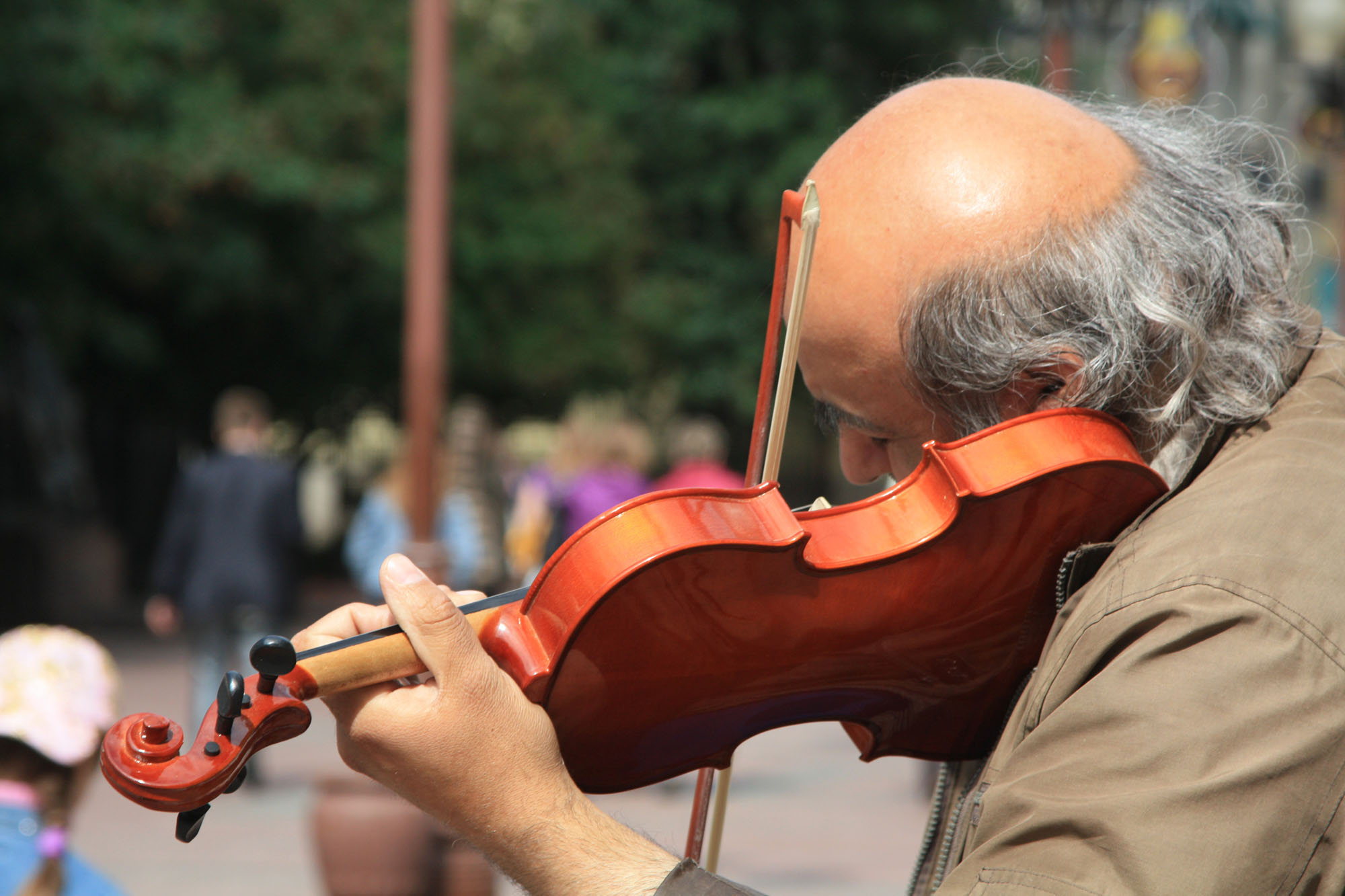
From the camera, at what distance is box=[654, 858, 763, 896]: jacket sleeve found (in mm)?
1206

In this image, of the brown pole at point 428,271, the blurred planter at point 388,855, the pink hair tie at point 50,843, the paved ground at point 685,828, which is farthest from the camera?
the paved ground at point 685,828

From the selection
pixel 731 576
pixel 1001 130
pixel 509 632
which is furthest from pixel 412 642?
pixel 1001 130

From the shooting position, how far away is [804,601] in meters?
1.38

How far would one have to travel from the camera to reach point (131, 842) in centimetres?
625

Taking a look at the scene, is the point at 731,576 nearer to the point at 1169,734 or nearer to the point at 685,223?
the point at 1169,734

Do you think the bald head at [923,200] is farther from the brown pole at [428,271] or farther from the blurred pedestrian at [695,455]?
the blurred pedestrian at [695,455]

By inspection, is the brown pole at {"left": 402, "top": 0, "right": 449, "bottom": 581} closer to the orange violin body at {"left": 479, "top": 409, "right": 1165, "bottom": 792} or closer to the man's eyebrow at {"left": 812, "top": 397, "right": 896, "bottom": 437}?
the man's eyebrow at {"left": 812, "top": 397, "right": 896, "bottom": 437}

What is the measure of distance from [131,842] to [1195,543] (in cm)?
594

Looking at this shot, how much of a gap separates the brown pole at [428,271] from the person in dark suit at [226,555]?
6.68ft

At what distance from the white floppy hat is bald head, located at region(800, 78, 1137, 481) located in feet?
5.80

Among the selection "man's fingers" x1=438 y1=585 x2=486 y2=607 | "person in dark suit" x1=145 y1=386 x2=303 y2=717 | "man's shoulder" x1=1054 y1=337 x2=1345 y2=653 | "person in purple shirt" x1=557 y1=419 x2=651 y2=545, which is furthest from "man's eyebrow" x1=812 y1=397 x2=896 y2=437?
"person in dark suit" x1=145 y1=386 x2=303 y2=717

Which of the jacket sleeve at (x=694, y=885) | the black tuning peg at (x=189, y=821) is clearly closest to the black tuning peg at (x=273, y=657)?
the black tuning peg at (x=189, y=821)

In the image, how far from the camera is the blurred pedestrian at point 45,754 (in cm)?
266

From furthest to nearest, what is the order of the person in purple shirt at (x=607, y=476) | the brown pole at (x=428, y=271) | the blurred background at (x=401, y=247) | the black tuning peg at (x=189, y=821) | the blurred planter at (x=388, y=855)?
the blurred background at (x=401, y=247) < the person in purple shirt at (x=607, y=476) < the brown pole at (x=428, y=271) < the blurred planter at (x=388, y=855) < the black tuning peg at (x=189, y=821)
